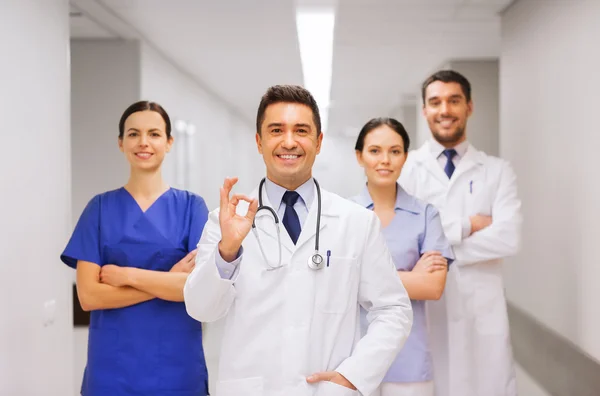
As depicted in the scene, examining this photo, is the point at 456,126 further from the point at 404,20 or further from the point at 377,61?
the point at 377,61

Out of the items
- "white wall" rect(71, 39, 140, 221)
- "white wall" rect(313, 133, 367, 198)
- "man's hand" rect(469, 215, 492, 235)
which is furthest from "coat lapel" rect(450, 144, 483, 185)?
"white wall" rect(313, 133, 367, 198)

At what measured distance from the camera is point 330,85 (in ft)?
22.0

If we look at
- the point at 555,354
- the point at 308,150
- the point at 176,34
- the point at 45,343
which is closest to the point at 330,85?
the point at 176,34

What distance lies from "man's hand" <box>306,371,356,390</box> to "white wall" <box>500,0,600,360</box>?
5.08 feet

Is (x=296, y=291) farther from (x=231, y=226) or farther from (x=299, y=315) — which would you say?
(x=231, y=226)

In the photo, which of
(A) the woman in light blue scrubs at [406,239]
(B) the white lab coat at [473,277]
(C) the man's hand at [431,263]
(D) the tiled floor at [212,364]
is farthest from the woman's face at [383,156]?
(D) the tiled floor at [212,364]

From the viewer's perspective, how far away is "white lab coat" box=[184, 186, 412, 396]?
1404 mm

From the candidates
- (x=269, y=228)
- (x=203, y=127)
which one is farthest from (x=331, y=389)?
(x=203, y=127)

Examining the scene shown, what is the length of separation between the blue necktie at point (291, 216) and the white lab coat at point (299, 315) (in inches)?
1.5

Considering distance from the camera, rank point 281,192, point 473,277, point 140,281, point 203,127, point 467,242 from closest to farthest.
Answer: point 281,192, point 140,281, point 467,242, point 473,277, point 203,127

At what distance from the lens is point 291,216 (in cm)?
153

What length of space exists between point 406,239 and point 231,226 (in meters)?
0.85

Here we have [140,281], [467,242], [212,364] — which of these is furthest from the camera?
[212,364]

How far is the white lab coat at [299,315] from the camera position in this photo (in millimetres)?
1404
